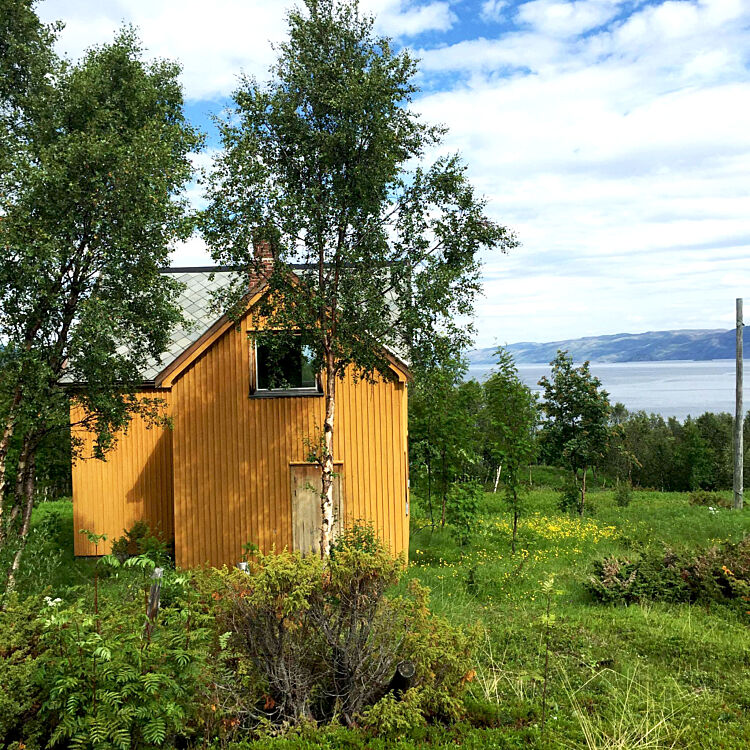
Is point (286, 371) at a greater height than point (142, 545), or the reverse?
point (286, 371)

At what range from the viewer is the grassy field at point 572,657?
5496 millimetres

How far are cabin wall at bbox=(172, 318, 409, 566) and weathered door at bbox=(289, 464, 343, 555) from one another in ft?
0.48

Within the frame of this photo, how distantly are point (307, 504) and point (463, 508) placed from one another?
4120 millimetres

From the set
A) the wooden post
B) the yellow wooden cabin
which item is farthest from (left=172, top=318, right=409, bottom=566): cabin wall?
the wooden post

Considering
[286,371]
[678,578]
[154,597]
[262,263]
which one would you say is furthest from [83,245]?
[678,578]

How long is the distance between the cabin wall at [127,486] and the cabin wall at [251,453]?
2.42 metres

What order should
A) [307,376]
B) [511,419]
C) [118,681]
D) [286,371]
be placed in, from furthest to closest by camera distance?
[511,419]
[286,371]
[307,376]
[118,681]

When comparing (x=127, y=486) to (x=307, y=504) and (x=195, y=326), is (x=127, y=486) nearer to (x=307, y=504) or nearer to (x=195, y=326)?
(x=195, y=326)

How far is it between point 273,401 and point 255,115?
19.0ft

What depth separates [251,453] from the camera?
13.4 m

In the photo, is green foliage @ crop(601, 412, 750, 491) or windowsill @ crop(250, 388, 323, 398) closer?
windowsill @ crop(250, 388, 323, 398)

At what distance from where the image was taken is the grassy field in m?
5.50

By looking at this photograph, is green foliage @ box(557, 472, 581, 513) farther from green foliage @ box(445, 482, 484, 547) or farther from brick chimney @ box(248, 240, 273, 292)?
brick chimney @ box(248, 240, 273, 292)

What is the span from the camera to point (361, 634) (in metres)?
6.06
